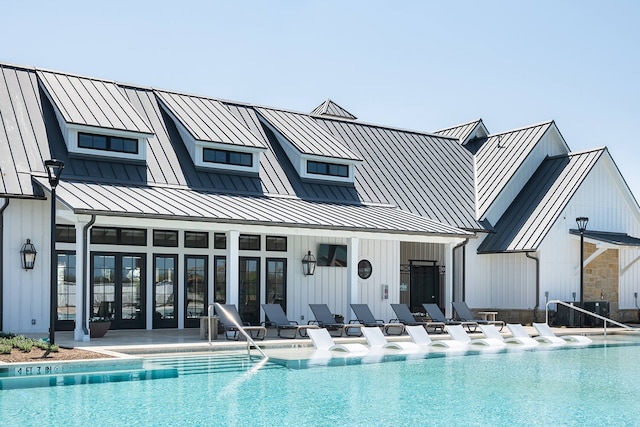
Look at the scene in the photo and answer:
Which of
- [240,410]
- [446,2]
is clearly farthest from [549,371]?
[446,2]

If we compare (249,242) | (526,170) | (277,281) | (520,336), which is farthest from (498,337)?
(526,170)

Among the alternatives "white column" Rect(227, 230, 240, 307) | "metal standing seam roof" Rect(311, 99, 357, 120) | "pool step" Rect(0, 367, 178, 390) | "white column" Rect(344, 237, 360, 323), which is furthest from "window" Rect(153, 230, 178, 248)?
"metal standing seam roof" Rect(311, 99, 357, 120)

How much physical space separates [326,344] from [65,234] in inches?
267

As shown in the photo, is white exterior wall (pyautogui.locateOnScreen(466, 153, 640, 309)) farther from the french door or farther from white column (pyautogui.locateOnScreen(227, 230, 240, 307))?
the french door

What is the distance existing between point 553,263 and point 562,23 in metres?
8.18

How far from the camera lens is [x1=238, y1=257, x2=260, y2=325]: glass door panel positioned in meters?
22.6

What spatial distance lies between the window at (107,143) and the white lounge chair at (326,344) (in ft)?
23.2

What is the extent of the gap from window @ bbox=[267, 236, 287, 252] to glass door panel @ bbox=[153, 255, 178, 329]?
277cm

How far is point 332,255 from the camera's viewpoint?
78.5 ft

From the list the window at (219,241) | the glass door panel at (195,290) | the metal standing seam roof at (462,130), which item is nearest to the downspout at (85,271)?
the glass door panel at (195,290)

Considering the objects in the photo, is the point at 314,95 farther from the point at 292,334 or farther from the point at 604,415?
the point at 604,415

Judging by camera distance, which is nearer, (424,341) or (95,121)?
(424,341)

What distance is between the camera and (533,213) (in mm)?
27484

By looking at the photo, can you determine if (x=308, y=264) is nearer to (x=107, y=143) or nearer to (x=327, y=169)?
(x=327, y=169)
